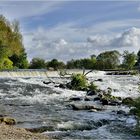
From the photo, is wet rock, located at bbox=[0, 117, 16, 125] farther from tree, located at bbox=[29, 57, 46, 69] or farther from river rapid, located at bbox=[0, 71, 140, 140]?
tree, located at bbox=[29, 57, 46, 69]

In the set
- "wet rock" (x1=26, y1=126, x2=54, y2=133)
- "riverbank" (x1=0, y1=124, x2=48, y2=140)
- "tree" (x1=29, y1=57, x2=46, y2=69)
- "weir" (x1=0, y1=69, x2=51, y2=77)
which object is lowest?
"wet rock" (x1=26, y1=126, x2=54, y2=133)

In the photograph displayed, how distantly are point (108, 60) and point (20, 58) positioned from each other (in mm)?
49270

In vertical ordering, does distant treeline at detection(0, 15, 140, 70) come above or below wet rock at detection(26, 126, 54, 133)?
above

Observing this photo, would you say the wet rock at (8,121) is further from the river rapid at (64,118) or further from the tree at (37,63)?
the tree at (37,63)

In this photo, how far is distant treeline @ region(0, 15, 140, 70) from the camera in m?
75.1

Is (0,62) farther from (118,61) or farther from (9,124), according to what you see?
(118,61)

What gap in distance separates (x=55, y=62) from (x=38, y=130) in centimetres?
10390

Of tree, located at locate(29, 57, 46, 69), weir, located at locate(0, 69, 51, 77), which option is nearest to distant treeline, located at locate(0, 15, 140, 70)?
tree, located at locate(29, 57, 46, 69)

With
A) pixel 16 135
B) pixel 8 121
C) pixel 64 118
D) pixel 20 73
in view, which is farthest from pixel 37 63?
pixel 16 135

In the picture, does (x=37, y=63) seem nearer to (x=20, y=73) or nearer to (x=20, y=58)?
(x=20, y=58)

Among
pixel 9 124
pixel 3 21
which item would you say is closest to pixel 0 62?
pixel 3 21

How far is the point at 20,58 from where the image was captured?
98938mm

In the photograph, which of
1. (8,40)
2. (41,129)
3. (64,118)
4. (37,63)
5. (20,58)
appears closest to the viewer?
(41,129)

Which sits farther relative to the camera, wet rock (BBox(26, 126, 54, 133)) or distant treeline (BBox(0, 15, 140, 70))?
distant treeline (BBox(0, 15, 140, 70))
